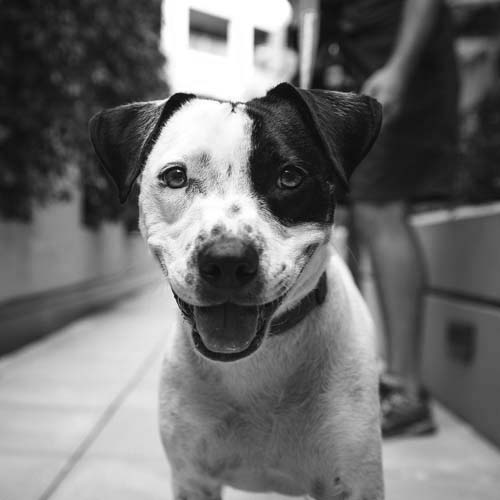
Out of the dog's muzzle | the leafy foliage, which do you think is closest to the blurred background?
the leafy foliage

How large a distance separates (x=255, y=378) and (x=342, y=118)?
1.91 ft

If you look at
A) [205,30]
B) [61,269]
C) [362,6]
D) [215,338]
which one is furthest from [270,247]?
[205,30]

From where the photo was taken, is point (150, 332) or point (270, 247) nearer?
point (270, 247)

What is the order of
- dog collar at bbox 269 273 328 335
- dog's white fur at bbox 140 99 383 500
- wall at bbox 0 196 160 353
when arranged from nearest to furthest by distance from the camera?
dog's white fur at bbox 140 99 383 500, dog collar at bbox 269 273 328 335, wall at bbox 0 196 160 353

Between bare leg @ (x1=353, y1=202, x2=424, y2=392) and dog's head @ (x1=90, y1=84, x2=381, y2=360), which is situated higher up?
dog's head @ (x1=90, y1=84, x2=381, y2=360)

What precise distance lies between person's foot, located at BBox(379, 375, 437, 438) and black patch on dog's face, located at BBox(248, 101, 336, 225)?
52.2 inches

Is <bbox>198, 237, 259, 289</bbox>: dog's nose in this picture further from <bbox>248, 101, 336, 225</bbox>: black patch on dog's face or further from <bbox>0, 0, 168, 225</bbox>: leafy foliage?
<bbox>0, 0, 168, 225</bbox>: leafy foliage

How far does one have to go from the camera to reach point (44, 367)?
11.2 feet

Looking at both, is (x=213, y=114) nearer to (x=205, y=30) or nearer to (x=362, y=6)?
(x=362, y=6)

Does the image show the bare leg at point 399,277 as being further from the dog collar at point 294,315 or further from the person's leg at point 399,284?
the dog collar at point 294,315

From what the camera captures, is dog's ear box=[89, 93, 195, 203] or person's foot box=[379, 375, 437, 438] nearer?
dog's ear box=[89, 93, 195, 203]

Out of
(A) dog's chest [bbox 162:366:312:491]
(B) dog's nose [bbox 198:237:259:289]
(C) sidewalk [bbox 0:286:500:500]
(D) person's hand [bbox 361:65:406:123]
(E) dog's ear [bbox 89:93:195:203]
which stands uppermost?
(D) person's hand [bbox 361:65:406:123]

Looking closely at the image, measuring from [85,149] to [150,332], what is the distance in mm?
1458

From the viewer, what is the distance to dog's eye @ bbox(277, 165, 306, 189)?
1.21 meters
